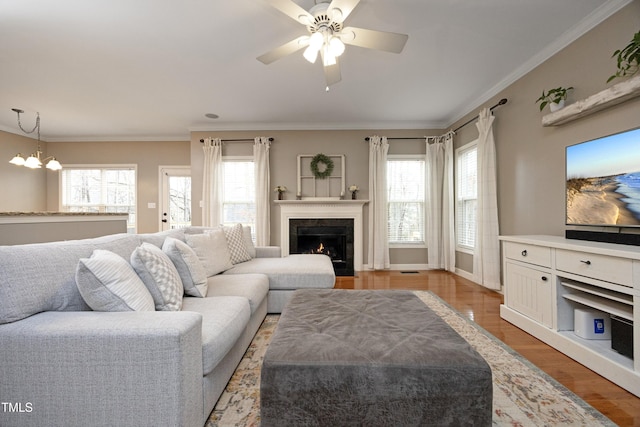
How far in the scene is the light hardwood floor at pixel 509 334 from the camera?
5.14ft

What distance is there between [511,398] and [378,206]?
3.73m

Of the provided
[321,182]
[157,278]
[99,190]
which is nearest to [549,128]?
[321,182]

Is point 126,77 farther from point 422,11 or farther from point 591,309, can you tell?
point 591,309

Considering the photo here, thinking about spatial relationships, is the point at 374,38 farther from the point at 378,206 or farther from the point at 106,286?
the point at 378,206

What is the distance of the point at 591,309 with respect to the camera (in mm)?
2102

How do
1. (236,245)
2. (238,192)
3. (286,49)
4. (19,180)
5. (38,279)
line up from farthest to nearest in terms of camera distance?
(19,180) → (238,192) → (236,245) → (286,49) → (38,279)

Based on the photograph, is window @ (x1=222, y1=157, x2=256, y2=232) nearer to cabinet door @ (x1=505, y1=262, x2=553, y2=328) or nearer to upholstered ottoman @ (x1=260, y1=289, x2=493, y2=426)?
cabinet door @ (x1=505, y1=262, x2=553, y2=328)

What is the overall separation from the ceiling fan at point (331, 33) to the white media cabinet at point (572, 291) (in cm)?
198

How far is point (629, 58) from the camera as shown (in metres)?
1.97

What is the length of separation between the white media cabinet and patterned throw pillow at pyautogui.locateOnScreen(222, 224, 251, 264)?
2.85m

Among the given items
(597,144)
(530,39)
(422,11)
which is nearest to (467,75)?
(530,39)

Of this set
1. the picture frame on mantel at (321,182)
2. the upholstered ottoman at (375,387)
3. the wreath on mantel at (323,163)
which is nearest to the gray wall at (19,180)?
the picture frame on mantel at (321,182)

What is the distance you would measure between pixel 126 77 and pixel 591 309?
5.24 m

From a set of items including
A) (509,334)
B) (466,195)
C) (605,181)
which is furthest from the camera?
(466,195)
